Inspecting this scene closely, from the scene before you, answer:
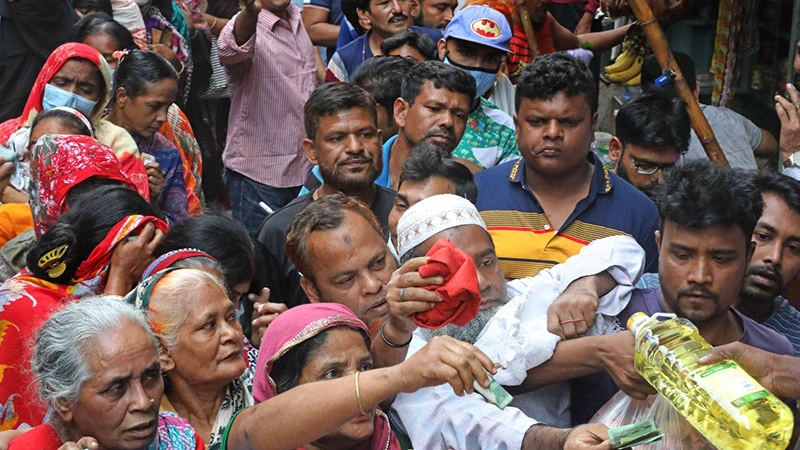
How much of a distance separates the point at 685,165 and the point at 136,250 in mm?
1877


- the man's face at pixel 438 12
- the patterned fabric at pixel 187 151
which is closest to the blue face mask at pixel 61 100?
the patterned fabric at pixel 187 151

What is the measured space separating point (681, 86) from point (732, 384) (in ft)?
11.0

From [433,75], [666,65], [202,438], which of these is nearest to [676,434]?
[202,438]

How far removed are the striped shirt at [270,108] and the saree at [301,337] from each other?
3.74m

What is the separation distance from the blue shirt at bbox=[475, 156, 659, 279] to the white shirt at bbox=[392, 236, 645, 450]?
598 millimetres

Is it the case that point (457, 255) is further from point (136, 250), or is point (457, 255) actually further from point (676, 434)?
point (136, 250)

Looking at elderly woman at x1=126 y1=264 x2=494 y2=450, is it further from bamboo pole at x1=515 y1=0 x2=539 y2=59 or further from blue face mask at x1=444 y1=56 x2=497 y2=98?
bamboo pole at x1=515 y1=0 x2=539 y2=59

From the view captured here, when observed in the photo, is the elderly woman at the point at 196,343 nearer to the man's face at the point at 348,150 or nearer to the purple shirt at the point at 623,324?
the purple shirt at the point at 623,324

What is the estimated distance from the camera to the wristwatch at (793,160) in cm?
475

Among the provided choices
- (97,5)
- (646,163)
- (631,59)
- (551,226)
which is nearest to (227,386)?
(551,226)

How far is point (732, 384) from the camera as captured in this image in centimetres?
227

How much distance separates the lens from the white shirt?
9.46 ft

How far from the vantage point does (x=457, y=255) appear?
2.60 m

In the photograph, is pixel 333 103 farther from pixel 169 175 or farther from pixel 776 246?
pixel 776 246
